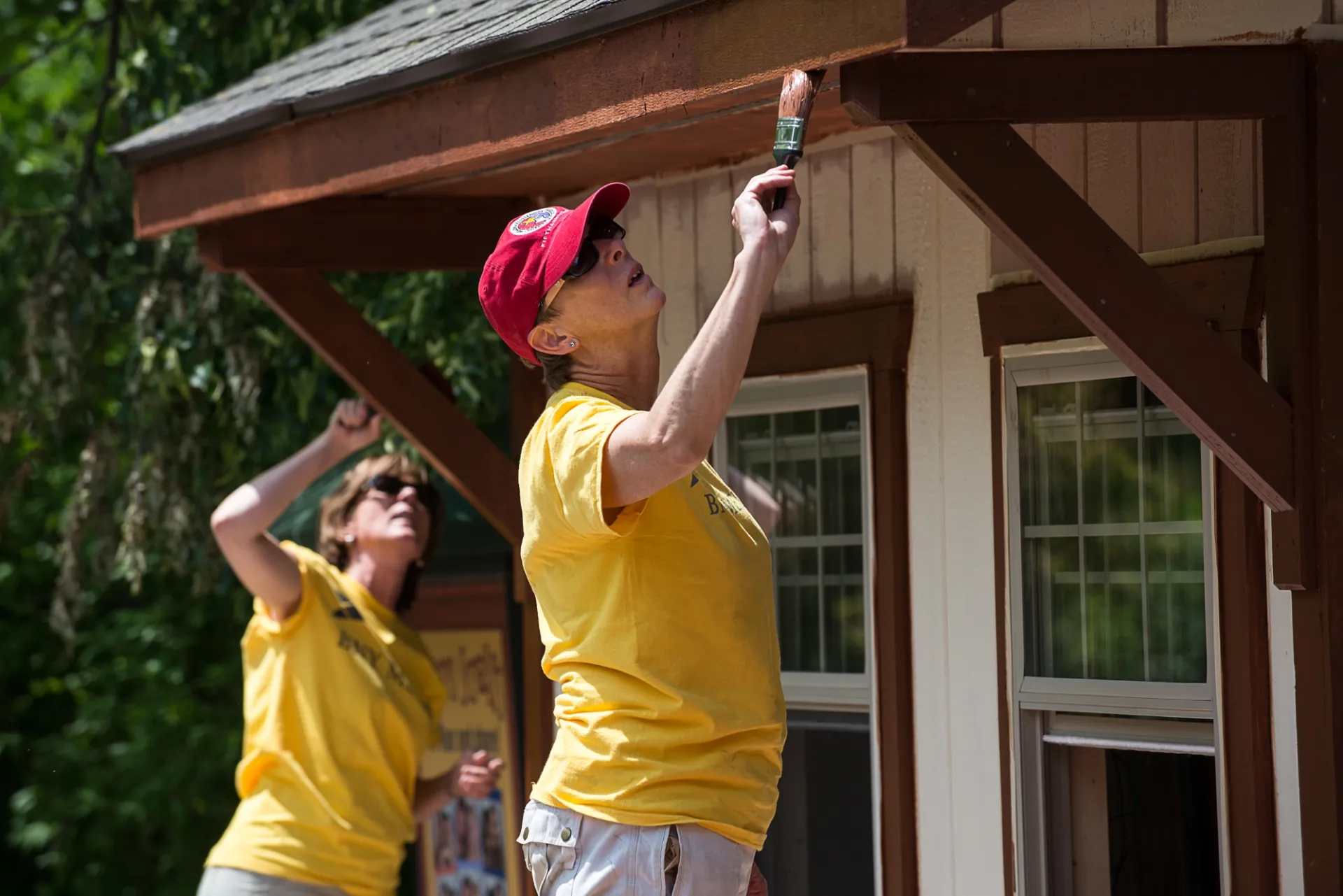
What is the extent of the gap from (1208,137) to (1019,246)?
81cm

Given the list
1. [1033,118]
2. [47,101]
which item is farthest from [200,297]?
[47,101]

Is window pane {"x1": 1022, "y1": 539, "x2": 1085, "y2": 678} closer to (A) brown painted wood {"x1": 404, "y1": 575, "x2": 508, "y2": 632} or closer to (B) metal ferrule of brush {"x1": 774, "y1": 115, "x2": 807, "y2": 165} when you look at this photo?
(B) metal ferrule of brush {"x1": 774, "y1": 115, "x2": 807, "y2": 165}

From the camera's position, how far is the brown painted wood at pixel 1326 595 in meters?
3.19

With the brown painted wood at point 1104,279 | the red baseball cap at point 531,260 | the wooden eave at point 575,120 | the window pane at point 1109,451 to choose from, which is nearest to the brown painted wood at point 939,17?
the wooden eave at point 575,120

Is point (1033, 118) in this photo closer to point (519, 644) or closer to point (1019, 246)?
point (1019, 246)

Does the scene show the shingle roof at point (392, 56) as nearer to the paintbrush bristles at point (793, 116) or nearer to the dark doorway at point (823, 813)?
the paintbrush bristles at point (793, 116)

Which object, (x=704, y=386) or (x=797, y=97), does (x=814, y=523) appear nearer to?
(x=797, y=97)

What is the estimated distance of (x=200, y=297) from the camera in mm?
7066

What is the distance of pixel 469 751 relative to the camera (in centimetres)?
636

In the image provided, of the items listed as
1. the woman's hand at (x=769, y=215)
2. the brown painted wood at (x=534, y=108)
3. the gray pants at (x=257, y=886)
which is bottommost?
the gray pants at (x=257, y=886)

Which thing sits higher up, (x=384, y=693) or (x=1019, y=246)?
(x=1019, y=246)

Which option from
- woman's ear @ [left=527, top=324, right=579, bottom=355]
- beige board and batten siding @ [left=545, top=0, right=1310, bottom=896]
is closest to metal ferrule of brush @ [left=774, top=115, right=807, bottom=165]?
woman's ear @ [left=527, top=324, right=579, bottom=355]

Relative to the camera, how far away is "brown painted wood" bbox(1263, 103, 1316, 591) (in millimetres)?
3195

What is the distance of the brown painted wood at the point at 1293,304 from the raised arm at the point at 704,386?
1.13 m
